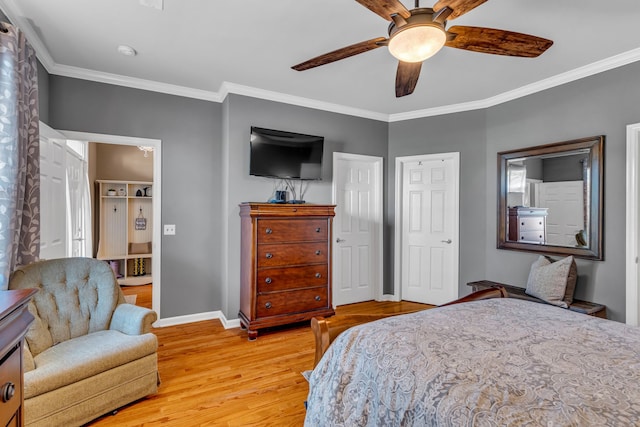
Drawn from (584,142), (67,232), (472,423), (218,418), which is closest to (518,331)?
(472,423)

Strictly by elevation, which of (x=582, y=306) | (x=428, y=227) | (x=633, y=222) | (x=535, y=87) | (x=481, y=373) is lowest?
(x=582, y=306)

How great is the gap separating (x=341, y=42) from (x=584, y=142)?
250cm

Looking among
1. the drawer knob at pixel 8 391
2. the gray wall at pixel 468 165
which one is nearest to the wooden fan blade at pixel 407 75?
the gray wall at pixel 468 165

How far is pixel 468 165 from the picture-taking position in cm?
402

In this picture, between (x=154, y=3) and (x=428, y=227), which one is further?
(x=428, y=227)

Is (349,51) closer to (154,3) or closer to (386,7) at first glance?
(386,7)

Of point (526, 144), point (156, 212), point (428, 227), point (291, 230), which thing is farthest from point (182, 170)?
point (526, 144)

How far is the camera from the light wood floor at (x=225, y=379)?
1.99 m

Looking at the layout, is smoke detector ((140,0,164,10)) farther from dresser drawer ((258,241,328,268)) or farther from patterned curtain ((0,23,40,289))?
dresser drawer ((258,241,328,268))

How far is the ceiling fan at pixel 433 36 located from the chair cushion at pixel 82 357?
7.55 feet

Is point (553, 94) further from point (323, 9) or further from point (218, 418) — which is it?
point (218, 418)

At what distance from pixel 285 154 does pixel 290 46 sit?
125 cm

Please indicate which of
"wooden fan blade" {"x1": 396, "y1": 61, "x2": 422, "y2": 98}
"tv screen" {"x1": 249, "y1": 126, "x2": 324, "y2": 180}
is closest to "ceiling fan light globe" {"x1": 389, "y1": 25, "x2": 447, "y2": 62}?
"wooden fan blade" {"x1": 396, "y1": 61, "x2": 422, "y2": 98}

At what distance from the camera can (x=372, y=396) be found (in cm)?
129
